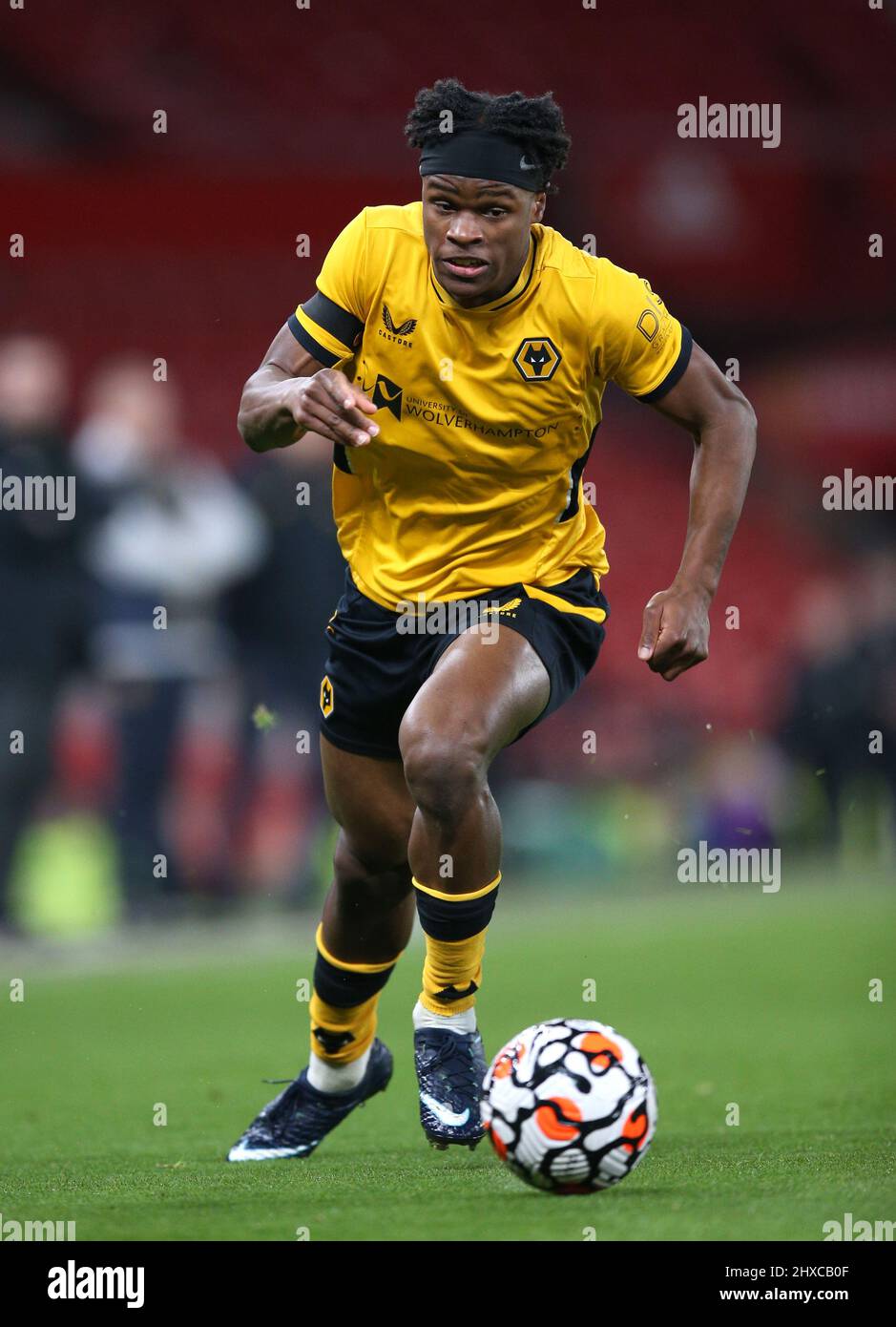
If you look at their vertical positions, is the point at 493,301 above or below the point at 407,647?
above

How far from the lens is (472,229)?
473 cm

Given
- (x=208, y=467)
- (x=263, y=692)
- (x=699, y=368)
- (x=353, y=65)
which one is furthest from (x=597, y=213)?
(x=699, y=368)

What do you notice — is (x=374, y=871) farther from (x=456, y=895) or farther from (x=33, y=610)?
(x=33, y=610)

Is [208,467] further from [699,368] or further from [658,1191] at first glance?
[658,1191]

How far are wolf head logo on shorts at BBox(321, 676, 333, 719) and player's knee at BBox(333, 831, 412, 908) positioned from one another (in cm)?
34

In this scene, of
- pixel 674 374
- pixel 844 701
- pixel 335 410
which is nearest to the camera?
pixel 335 410

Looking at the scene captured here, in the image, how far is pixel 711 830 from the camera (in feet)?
42.6

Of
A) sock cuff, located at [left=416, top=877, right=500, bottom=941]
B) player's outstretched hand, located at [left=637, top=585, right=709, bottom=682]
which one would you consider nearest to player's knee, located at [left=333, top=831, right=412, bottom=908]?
sock cuff, located at [left=416, top=877, right=500, bottom=941]

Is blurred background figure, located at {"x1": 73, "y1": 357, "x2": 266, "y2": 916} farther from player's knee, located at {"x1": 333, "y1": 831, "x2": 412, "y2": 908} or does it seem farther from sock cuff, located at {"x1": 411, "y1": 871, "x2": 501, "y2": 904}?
sock cuff, located at {"x1": 411, "y1": 871, "x2": 501, "y2": 904}

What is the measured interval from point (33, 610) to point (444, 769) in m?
6.20

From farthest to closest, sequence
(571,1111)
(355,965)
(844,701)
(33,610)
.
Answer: (844,701)
(33,610)
(355,965)
(571,1111)

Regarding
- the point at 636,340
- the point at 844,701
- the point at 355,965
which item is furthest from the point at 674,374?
the point at 844,701

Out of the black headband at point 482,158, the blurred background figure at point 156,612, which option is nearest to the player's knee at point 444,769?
the black headband at point 482,158

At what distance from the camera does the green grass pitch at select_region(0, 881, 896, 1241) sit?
4.16 metres
